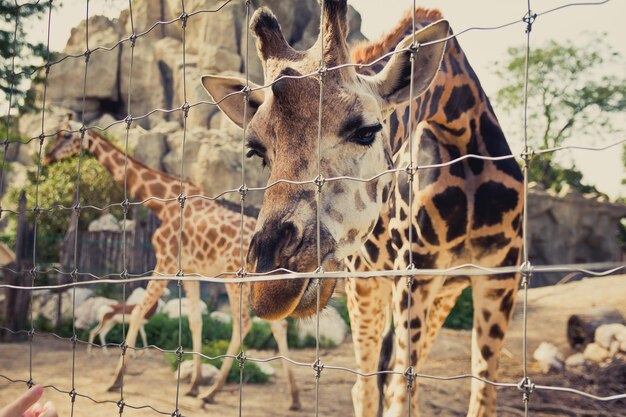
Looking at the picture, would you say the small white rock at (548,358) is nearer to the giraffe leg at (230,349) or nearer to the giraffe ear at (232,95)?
the giraffe leg at (230,349)

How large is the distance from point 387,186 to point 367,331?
1027 mm

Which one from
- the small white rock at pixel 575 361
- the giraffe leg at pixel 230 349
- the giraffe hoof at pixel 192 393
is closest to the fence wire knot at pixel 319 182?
the giraffe leg at pixel 230 349

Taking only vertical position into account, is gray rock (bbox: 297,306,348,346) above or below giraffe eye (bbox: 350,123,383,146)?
below

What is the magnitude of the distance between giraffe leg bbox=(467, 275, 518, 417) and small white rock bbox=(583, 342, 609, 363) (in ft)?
12.9

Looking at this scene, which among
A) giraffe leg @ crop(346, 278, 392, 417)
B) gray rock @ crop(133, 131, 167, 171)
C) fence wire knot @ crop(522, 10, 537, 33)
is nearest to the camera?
fence wire knot @ crop(522, 10, 537, 33)

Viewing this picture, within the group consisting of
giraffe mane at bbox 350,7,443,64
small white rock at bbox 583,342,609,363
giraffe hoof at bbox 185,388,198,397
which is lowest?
giraffe hoof at bbox 185,388,198,397

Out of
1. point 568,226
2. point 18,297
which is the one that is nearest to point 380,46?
point 18,297

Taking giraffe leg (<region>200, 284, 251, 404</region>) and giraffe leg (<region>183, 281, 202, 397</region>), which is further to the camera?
giraffe leg (<region>183, 281, 202, 397</region>)

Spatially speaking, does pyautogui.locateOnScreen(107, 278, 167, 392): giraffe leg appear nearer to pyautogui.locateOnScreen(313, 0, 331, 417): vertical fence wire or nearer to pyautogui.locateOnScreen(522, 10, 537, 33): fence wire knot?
pyautogui.locateOnScreen(313, 0, 331, 417): vertical fence wire

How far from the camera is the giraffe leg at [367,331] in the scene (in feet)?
8.93

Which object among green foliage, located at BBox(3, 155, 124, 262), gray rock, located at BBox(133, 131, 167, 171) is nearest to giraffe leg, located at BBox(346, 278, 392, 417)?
green foliage, located at BBox(3, 155, 124, 262)

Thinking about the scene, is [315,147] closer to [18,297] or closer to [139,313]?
[139,313]

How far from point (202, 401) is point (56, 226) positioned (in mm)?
8668

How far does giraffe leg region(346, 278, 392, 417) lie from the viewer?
2723 mm
